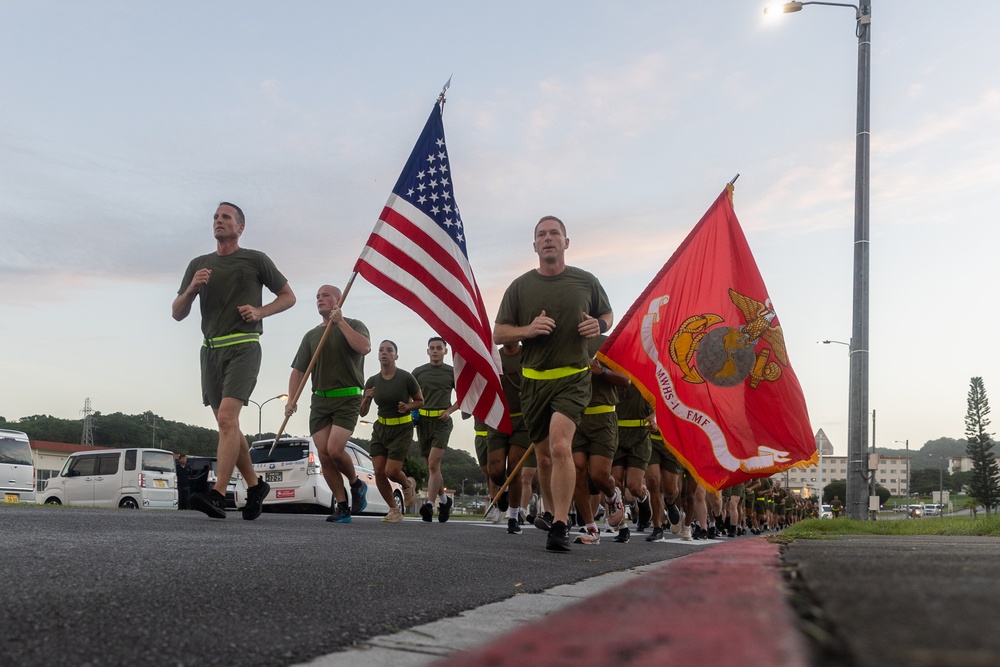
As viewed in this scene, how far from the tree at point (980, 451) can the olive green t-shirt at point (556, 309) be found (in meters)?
109

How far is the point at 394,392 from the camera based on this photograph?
12.1m

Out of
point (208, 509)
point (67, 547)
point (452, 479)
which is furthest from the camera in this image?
point (452, 479)

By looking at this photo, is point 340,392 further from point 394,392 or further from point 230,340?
point 230,340

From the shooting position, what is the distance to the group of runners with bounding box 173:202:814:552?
7.22m

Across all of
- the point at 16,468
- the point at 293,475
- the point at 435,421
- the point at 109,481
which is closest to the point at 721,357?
the point at 435,421

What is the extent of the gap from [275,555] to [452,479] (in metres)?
134

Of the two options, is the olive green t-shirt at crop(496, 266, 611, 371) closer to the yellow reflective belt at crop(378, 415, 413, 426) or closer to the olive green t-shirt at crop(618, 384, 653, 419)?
the olive green t-shirt at crop(618, 384, 653, 419)

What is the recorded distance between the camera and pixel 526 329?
7.13m

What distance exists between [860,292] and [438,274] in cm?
915

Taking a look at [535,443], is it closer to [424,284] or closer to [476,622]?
[424,284]

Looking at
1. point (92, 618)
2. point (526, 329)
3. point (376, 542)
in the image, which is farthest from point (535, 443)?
point (92, 618)

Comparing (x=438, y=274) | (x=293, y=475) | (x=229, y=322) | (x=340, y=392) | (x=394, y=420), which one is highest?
(x=438, y=274)

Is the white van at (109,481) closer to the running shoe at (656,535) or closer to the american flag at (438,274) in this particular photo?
the running shoe at (656,535)

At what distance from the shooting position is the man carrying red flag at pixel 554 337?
6.94 m
